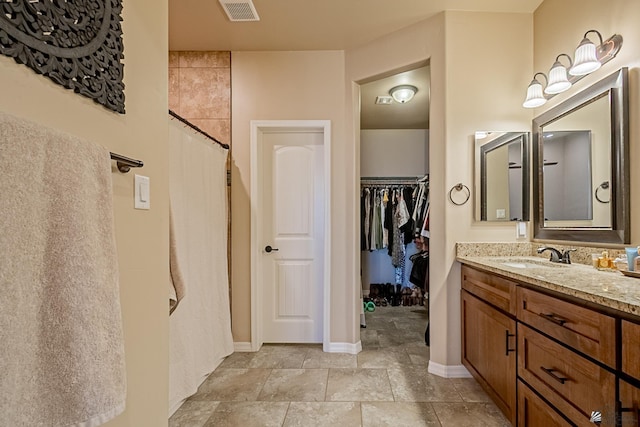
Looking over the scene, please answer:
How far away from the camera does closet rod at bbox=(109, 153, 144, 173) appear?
0.93 m

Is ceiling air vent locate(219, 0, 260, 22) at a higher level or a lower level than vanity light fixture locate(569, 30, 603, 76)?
higher

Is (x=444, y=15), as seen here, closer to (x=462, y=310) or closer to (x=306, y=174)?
(x=306, y=174)

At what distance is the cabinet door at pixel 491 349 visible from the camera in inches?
63.6

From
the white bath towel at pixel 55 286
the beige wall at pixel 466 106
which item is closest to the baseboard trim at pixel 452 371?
the beige wall at pixel 466 106

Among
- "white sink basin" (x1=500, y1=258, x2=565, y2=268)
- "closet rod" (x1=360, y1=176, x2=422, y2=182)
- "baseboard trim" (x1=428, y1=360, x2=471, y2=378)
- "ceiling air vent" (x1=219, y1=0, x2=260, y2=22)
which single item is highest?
"ceiling air vent" (x1=219, y1=0, x2=260, y2=22)

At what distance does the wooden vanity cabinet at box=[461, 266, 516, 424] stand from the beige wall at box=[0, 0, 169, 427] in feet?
5.49

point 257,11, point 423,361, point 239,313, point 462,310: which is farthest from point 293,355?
point 257,11

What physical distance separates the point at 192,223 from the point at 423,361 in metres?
2.13

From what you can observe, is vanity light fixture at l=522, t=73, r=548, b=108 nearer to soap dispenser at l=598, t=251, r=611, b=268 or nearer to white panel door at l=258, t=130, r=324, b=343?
soap dispenser at l=598, t=251, r=611, b=268

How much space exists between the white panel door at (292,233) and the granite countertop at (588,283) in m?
1.52

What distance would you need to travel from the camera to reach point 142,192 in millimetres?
1109

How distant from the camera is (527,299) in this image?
147 cm

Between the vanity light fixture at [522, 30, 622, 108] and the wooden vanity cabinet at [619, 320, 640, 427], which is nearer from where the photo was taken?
the wooden vanity cabinet at [619, 320, 640, 427]

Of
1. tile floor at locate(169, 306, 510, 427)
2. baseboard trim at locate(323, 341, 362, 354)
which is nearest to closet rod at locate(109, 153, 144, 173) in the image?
tile floor at locate(169, 306, 510, 427)
